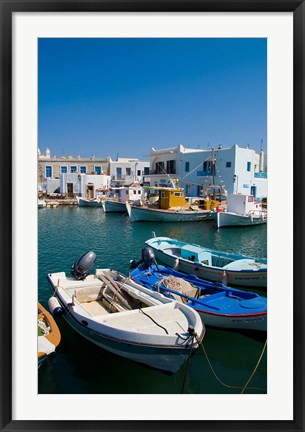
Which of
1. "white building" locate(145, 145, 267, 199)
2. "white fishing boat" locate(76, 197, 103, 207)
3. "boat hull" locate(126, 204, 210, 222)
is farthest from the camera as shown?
"white fishing boat" locate(76, 197, 103, 207)

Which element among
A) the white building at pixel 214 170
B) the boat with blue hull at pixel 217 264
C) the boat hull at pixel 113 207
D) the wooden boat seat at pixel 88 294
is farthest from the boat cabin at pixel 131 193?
the wooden boat seat at pixel 88 294

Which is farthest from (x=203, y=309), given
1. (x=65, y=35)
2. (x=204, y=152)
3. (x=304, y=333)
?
(x=204, y=152)

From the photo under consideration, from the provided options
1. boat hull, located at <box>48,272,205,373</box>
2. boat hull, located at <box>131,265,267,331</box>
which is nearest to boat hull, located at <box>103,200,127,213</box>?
boat hull, located at <box>131,265,267,331</box>

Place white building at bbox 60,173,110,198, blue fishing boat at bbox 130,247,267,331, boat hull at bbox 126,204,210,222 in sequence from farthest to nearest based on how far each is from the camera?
white building at bbox 60,173,110,198 < boat hull at bbox 126,204,210,222 < blue fishing boat at bbox 130,247,267,331

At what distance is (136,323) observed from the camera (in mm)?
5645

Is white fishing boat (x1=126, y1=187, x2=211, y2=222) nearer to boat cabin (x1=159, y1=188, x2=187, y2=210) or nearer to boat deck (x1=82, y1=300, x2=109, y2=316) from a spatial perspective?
boat cabin (x1=159, y1=188, x2=187, y2=210)

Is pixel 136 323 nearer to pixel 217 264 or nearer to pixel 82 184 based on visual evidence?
pixel 217 264

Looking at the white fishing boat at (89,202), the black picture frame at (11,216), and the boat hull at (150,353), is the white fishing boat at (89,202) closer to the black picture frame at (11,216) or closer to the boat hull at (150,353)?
the boat hull at (150,353)

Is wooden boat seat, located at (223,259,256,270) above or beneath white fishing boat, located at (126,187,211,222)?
beneath

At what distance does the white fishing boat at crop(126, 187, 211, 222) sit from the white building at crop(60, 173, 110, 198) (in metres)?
18.2

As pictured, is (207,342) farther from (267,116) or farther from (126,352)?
(267,116)

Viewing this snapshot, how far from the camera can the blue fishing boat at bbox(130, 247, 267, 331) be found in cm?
700

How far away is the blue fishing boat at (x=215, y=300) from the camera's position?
6998 millimetres

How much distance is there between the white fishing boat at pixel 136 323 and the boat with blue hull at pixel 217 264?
3.70m
